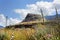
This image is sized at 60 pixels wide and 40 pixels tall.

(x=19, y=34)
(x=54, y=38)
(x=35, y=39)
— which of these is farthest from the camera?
(x=19, y=34)

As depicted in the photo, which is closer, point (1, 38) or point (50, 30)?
point (1, 38)

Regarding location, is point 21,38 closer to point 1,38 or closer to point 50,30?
point 1,38

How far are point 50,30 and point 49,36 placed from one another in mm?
1882

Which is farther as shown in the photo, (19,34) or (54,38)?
(19,34)

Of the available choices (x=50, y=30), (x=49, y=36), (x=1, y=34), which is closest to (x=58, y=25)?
(x=50, y=30)

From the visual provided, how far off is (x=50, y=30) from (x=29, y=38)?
1.71 m

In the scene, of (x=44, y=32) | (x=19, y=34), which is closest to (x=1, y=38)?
(x=19, y=34)

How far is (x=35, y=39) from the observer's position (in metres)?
12.3

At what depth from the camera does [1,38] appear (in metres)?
12.3

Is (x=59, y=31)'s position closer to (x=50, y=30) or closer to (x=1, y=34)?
(x=50, y=30)

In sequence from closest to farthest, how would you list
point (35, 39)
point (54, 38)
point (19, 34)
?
point (54, 38) → point (35, 39) → point (19, 34)

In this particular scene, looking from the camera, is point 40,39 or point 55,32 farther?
point 55,32

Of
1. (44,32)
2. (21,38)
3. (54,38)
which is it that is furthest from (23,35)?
(54,38)

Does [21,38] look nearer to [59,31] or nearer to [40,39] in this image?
[40,39]
